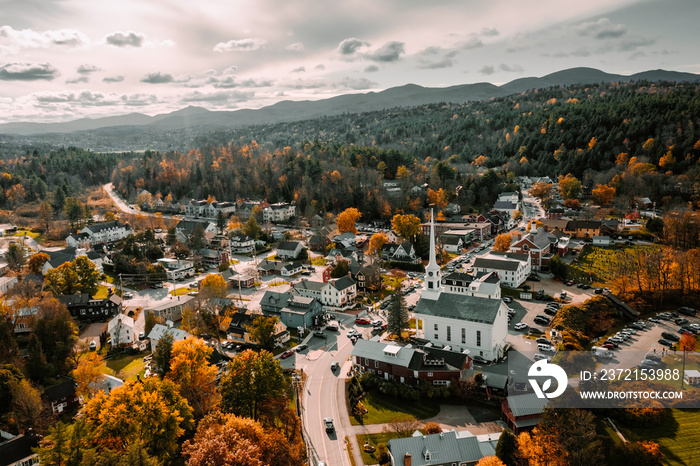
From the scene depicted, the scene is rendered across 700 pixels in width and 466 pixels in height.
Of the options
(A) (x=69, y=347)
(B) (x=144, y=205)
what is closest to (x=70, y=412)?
(A) (x=69, y=347)

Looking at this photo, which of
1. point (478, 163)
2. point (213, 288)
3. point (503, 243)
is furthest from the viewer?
point (478, 163)

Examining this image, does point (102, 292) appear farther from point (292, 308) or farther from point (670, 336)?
point (670, 336)

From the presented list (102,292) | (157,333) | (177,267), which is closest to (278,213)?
(177,267)

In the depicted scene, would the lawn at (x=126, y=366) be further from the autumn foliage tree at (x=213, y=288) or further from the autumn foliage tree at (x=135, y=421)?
the autumn foliage tree at (x=135, y=421)

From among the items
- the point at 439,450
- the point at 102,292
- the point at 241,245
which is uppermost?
the point at 439,450

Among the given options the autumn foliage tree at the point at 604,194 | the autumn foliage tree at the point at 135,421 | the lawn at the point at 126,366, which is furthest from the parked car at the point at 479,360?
the autumn foliage tree at the point at 604,194

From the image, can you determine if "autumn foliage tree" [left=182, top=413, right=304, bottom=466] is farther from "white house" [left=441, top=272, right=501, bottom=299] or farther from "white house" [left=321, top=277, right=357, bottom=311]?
"white house" [left=441, top=272, right=501, bottom=299]

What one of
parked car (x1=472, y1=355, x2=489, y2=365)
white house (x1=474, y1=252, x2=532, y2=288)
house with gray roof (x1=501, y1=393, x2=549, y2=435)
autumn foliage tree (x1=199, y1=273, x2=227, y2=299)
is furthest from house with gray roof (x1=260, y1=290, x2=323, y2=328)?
white house (x1=474, y1=252, x2=532, y2=288)

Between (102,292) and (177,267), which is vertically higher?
(177,267)
